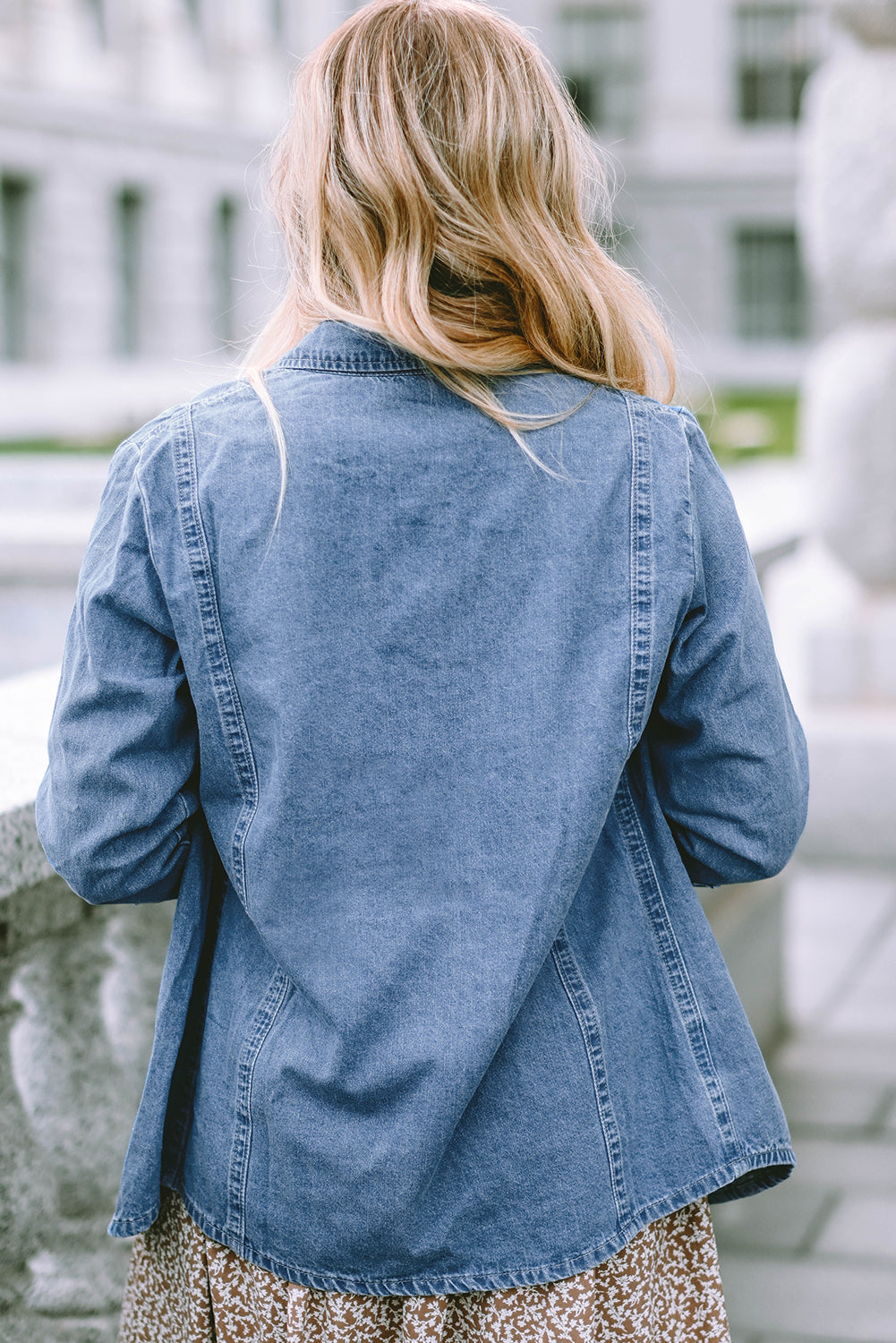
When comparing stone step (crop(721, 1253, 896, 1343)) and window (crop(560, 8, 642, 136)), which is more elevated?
window (crop(560, 8, 642, 136))

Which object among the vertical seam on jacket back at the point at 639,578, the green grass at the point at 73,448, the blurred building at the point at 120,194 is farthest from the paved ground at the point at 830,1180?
the blurred building at the point at 120,194

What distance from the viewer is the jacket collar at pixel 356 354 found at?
54.8 inches

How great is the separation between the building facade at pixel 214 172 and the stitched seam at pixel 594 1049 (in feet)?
46.7

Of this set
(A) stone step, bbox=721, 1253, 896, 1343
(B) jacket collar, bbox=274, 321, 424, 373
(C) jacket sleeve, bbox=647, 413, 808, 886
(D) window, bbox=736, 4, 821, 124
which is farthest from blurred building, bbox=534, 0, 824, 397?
(B) jacket collar, bbox=274, 321, 424, 373

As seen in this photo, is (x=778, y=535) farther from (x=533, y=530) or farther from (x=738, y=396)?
(x=738, y=396)

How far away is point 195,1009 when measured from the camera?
5.18 feet

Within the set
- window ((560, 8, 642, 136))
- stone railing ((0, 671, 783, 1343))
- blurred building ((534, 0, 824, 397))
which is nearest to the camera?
stone railing ((0, 671, 783, 1343))

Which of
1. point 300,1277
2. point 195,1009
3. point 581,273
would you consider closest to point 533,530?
point 581,273

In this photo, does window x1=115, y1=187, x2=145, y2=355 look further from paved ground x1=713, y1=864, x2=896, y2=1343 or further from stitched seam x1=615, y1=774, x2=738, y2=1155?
stitched seam x1=615, y1=774, x2=738, y2=1155

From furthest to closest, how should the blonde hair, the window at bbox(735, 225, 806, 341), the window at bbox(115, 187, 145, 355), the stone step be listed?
the window at bbox(735, 225, 806, 341) → the window at bbox(115, 187, 145, 355) → the stone step → the blonde hair

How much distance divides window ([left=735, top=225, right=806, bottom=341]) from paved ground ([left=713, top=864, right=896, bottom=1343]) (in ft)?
112

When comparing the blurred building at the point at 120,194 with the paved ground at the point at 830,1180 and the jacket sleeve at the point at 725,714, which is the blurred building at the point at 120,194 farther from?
the jacket sleeve at the point at 725,714

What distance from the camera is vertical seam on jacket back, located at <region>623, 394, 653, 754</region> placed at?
1411mm

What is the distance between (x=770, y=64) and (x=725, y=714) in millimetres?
38903
